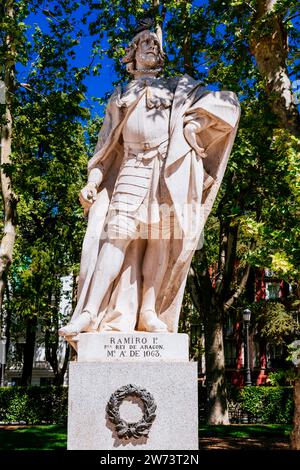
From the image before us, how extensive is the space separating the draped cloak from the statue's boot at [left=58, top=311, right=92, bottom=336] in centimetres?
11

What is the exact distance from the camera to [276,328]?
3497 cm

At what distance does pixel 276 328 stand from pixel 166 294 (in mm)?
29814

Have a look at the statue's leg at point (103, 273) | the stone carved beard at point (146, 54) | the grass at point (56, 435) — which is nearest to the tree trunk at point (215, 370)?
the grass at point (56, 435)

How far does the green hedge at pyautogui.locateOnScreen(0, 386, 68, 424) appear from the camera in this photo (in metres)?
26.2

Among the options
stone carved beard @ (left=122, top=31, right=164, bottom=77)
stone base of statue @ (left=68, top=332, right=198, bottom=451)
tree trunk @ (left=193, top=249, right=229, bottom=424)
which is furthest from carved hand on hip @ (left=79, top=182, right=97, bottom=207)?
tree trunk @ (left=193, top=249, right=229, bottom=424)

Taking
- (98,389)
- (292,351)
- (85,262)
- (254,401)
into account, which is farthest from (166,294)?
(254,401)

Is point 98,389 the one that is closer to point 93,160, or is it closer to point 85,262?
point 85,262

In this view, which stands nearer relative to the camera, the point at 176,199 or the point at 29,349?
the point at 176,199

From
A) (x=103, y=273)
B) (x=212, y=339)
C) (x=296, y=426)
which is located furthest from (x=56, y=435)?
(x=103, y=273)

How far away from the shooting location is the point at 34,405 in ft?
87.0

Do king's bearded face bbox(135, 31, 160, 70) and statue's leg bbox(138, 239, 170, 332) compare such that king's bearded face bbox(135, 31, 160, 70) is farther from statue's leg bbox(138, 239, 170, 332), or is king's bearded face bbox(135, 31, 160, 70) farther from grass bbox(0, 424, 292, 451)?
grass bbox(0, 424, 292, 451)

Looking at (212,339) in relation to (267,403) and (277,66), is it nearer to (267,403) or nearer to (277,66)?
(267,403)

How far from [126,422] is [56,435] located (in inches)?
435

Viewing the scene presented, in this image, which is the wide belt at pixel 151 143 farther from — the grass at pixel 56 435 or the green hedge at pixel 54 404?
the green hedge at pixel 54 404
